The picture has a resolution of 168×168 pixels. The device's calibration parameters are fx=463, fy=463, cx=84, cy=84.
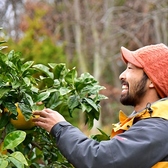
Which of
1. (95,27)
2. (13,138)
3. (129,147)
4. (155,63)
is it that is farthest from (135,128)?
(95,27)

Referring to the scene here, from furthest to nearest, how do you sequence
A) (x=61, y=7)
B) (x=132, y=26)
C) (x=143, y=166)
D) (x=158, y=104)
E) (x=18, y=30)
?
(x=18, y=30) → (x=61, y=7) → (x=132, y=26) → (x=158, y=104) → (x=143, y=166)

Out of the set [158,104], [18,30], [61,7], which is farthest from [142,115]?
[18,30]

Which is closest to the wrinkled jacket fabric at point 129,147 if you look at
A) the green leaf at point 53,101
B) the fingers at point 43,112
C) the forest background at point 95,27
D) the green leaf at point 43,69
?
the fingers at point 43,112

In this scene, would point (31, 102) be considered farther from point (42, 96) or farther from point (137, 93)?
point (137, 93)

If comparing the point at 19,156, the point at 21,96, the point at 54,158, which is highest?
the point at 21,96

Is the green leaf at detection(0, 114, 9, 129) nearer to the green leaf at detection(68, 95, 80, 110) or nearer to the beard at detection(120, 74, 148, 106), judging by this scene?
the green leaf at detection(68, 95, 80, 110)

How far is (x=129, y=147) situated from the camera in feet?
5.89

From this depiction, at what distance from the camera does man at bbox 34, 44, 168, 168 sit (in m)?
1.80

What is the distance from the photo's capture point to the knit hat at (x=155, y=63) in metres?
2.09

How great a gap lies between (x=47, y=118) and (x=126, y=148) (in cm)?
41

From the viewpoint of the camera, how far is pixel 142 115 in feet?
6.42

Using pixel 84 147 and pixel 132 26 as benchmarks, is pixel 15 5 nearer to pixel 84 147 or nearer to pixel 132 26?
pixel 132 26

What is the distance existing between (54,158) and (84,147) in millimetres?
549

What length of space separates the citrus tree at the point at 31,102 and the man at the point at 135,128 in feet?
0.35
